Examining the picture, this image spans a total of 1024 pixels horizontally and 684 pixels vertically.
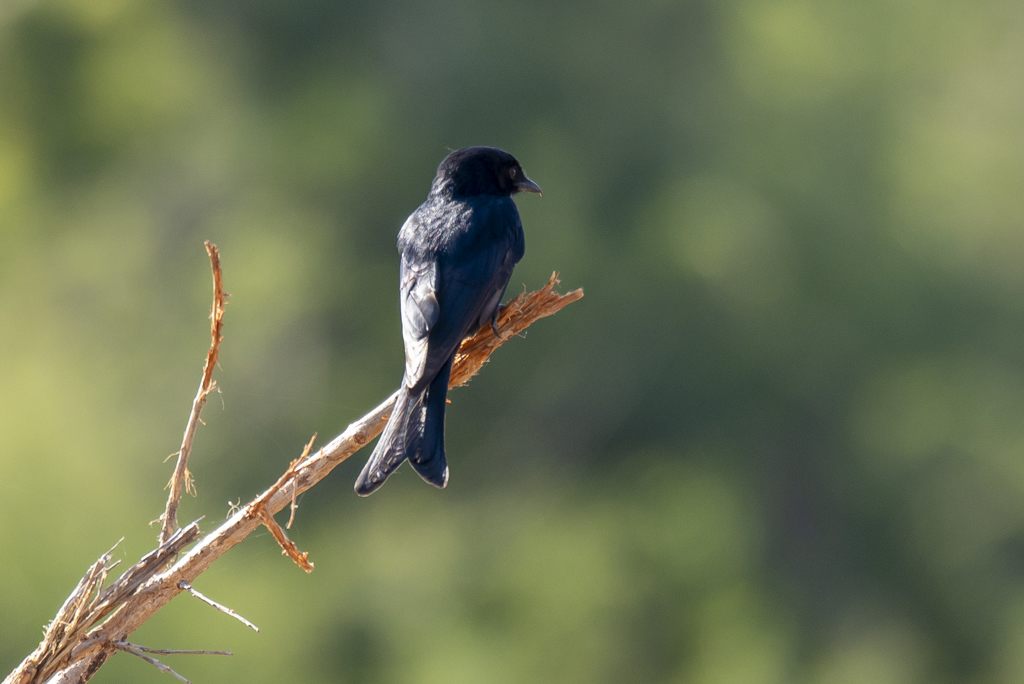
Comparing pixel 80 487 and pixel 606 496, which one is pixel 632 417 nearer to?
pixel 606 496

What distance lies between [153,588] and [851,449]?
8.28 meters

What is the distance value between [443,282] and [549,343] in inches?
221

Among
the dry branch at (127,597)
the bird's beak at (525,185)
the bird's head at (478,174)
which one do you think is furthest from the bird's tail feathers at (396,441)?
the bird's beak at (525,185)

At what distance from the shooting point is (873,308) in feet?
32.8

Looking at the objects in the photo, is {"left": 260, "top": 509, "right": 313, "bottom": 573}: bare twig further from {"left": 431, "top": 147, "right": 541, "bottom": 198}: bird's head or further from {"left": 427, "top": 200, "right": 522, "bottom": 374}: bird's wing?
{"left": 431, "top": 147, "right": 541, "bottom": 198}: bird's head

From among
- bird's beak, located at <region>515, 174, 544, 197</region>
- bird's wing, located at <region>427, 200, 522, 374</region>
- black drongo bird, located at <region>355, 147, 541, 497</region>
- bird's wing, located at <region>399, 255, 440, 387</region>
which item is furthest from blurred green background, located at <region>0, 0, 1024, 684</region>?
bird's wing, located at <region>399, 255, 440, 387</region>

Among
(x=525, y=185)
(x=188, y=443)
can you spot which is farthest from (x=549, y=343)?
(x=188, y=443)

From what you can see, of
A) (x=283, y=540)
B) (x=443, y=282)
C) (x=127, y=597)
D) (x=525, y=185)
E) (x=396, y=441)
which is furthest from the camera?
(x=525, y=185)

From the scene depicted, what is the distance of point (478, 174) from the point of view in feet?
15.2

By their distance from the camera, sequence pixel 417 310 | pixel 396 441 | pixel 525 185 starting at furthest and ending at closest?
pixel 525 185 → pixel 417 310 → pixel 396 441

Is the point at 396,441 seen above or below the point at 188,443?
below

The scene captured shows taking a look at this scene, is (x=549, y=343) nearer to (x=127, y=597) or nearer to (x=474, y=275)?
(x=474, y=275)

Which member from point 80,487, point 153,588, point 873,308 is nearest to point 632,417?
point 873,308

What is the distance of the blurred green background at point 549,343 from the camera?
9031 millimetres
